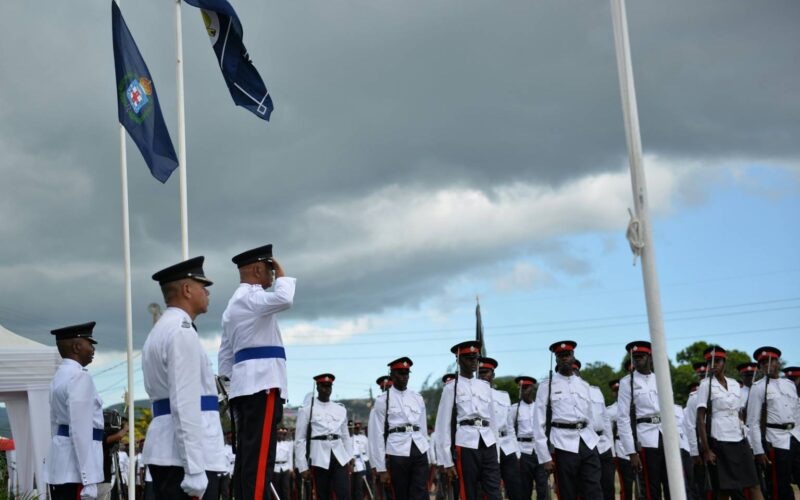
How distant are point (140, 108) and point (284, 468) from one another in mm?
14978

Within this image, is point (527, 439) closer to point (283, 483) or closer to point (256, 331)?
point (283, 483)

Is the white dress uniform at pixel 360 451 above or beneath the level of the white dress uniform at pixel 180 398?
beneath

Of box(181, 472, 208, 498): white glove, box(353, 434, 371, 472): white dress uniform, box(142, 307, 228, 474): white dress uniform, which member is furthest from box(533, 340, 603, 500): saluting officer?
box(353, 434, 371, 472): white dress uniform

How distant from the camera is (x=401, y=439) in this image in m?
12.6

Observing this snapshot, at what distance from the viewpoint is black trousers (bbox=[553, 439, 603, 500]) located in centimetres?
1147

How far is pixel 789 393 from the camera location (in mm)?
12828

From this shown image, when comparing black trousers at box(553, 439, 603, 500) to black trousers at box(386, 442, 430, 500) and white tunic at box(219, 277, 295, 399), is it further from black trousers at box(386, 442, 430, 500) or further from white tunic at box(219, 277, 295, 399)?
white tunic at box(219, 277, 295, 399)

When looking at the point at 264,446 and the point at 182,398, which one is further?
the point at 264,446

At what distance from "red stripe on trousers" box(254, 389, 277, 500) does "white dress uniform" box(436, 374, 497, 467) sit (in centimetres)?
488

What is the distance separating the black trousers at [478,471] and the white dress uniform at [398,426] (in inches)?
51.8

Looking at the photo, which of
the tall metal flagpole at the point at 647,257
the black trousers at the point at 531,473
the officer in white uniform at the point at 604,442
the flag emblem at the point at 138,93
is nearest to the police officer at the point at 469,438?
the officer in white uniform at the point at 604,442

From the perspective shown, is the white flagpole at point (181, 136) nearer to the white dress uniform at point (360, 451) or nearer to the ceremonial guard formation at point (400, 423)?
the ceremonial guard formation at point (400, 423)

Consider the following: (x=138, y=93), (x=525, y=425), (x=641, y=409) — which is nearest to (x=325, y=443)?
(x=525, y=425)

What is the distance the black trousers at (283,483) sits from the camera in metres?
23.0
